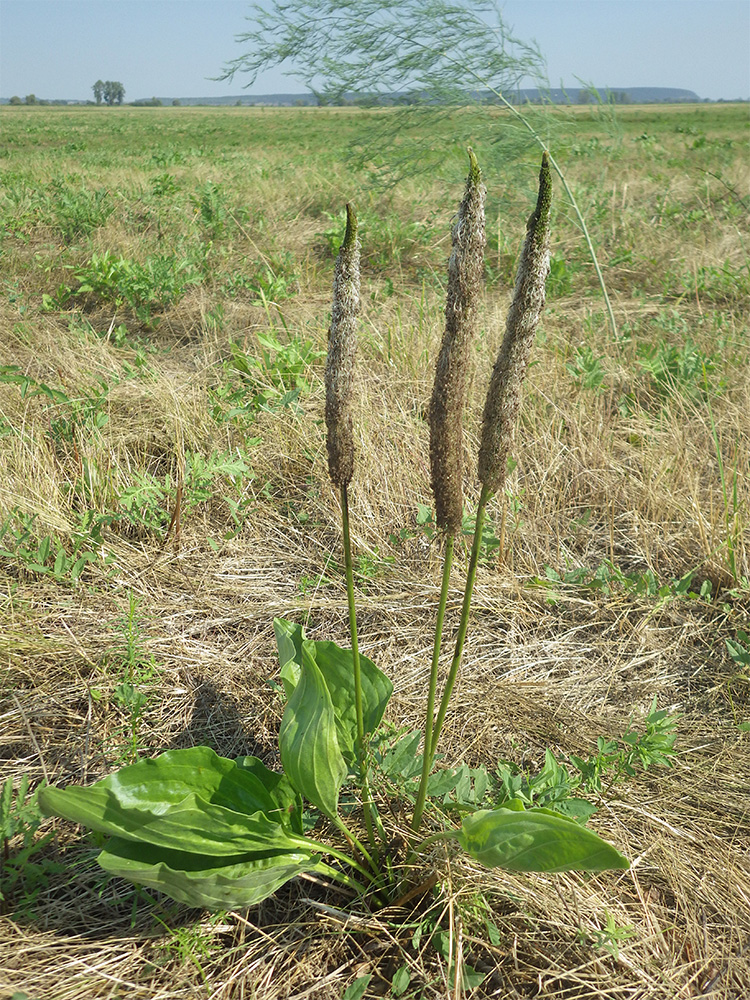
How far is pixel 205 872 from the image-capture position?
1289mm

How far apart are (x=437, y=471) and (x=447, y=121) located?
4.87 metres

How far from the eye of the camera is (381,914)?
4.97 ft

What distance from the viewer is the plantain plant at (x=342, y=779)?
3.64 feet

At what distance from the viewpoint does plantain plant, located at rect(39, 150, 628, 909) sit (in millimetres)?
1109

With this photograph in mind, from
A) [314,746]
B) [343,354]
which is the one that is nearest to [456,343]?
[343,354]

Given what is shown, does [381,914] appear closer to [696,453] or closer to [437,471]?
[437,471]

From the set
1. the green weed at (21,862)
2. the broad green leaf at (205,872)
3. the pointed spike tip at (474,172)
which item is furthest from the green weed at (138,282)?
the pointed spike tip at (474,172)

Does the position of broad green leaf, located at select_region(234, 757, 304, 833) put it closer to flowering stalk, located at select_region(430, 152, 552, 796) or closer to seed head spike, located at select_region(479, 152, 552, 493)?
flowering stalk, located at select_region(430, 152, 552, 796)

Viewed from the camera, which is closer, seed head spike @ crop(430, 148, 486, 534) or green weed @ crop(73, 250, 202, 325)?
seed head spike @ crop(430, 148, 486, 534)

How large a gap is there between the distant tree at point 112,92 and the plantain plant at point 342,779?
518ft

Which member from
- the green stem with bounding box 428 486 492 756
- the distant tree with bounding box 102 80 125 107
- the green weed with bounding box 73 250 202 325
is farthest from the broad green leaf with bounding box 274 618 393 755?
the distant tree with bounding box 102 80 125 107

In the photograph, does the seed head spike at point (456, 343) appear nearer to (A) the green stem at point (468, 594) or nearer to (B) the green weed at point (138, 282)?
(A) the green stem at point (468, 594)

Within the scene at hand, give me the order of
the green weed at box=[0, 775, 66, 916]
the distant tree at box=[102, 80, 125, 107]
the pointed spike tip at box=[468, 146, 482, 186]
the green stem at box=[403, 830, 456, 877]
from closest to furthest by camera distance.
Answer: the pointed spike tip at box=[468, 146, 482, 186] → the green stem at box=[403, 830, 456, 877] → the green weed at box=[0, 775, 66, 916] → the distant tree at box=[102, 80, 125, 107]

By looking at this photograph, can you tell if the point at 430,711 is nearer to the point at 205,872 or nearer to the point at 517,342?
the point at 205,872
